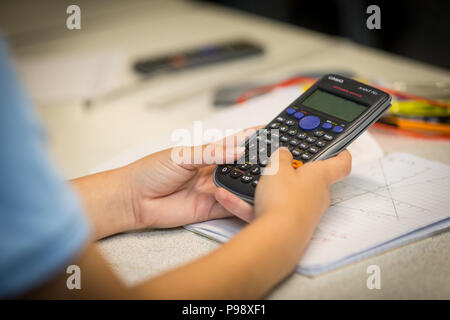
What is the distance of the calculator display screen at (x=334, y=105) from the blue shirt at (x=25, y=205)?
1.22ft

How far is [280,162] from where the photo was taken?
483mm

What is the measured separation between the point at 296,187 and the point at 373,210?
0.12 meters

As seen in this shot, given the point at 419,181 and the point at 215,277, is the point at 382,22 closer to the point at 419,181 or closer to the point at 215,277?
the point at 419,181

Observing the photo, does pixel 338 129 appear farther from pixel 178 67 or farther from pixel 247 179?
pixel 178 67

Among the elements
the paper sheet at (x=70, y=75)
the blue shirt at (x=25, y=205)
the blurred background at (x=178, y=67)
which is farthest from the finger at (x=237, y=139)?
the paper sheet at (x=70, y=75)

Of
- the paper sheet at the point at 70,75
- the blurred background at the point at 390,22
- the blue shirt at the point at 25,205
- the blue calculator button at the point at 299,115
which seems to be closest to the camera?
the blue shirt at the point at 25,205

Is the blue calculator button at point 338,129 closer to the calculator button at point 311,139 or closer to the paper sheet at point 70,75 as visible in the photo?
the calculator button at point 311,139

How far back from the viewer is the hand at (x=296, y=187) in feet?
1.43

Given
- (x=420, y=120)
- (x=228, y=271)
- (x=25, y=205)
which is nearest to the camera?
(x=25, y=205)

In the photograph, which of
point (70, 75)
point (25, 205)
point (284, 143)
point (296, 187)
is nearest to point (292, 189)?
point (296, 187)

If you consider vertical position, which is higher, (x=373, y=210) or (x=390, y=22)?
(x=390, y=22)

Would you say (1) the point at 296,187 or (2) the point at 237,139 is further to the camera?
(2) the point at 237,139

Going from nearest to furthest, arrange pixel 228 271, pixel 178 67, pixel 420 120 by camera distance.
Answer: pixel 228 271
pixel 420 120
pixel 178 67
